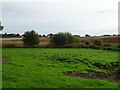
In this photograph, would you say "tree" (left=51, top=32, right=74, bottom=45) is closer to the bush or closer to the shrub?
the bush

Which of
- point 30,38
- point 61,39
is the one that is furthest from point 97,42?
point 30,38

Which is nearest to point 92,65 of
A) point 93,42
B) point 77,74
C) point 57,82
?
point 77,74

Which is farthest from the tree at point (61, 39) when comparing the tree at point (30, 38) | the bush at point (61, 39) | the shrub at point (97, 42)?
the shrub at point (97, 42)

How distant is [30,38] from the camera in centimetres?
7156

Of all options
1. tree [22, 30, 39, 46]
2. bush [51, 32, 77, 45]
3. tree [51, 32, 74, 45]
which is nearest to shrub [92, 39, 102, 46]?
bush [51, 32, 77, 45]

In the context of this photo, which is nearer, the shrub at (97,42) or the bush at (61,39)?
the bush at (61,39)

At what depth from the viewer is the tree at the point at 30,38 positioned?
234 feet

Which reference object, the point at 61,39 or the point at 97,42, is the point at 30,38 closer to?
the point at 61,39

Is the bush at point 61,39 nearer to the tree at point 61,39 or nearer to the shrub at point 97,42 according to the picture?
the tree at point 61,39

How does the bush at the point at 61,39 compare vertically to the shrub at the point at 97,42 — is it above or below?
above

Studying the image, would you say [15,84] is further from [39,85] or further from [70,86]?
[70,86]

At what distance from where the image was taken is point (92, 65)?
34.1m

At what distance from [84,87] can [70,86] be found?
899 millimetres

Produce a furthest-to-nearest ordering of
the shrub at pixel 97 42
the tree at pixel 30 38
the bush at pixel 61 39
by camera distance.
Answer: the shrub at pixel 97 42, the bush at pixel 61 39, the tree at pixel 30 38
